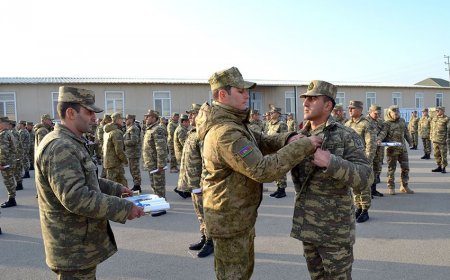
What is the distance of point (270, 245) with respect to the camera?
5168 mm

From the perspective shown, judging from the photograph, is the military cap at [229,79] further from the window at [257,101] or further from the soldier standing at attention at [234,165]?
the window at [257,101]

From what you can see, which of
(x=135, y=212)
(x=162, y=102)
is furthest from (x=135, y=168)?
(x=162, y=102)

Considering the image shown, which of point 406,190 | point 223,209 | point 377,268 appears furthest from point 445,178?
point 223,209

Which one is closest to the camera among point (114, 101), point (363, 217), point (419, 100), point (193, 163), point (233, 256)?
point (233, 256)

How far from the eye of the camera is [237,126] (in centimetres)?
253

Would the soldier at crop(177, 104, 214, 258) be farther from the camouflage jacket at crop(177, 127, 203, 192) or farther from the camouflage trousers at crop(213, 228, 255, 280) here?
the camouflage trousers at crop(213, 228, 255, 280)

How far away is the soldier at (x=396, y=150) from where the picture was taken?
8.15 meters

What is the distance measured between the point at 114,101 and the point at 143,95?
1771 mm

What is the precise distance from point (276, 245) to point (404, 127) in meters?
5.14

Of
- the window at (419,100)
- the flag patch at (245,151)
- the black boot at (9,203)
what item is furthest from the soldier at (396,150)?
the window at (419,100)

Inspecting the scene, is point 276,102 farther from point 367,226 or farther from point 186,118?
point 367,226

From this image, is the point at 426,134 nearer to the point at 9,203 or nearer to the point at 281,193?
the point at 281,193

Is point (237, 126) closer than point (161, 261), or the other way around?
point (237, 126)

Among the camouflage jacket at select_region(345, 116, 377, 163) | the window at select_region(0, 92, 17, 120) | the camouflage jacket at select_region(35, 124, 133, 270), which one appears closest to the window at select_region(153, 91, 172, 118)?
the window at select_region(0, 92, 17, 120)
